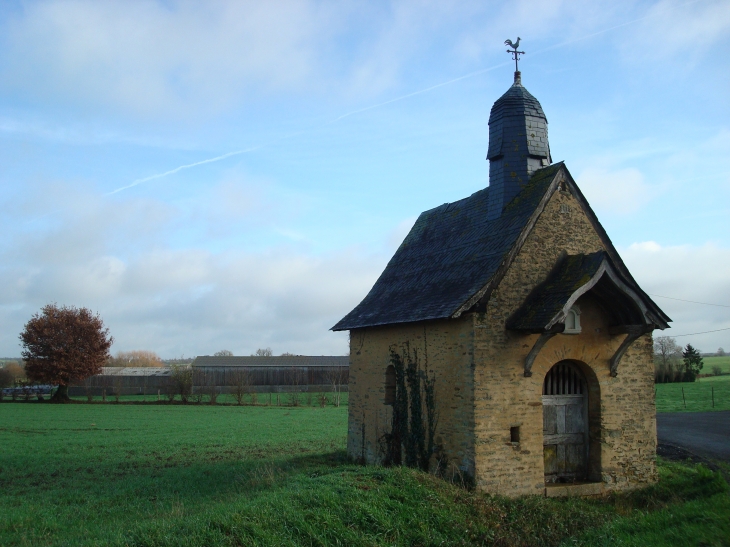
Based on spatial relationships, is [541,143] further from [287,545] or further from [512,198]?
[287,545]

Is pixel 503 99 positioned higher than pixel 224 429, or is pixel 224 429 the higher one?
pixel 503 99

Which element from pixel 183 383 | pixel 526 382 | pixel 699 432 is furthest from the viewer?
pixel 183 383

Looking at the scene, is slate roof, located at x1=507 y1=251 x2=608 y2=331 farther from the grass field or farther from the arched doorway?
the grass field

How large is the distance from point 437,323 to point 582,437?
432cm

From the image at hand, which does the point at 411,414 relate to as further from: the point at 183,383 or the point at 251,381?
the point at 251,381

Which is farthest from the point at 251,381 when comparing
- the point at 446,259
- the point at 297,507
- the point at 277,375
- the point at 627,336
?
the point at 297,507

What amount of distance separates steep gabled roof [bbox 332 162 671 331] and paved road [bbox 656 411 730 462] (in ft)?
29.9

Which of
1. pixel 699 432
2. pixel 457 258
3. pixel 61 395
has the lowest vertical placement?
pixel 61 395

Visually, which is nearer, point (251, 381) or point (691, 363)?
point (691, 363)

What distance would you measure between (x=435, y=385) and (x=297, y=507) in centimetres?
503

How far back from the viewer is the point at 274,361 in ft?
235

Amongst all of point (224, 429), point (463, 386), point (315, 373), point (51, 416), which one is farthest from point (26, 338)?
point (463, 386)

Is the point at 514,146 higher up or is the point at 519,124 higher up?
the point at 519,124

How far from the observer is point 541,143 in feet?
53.3
